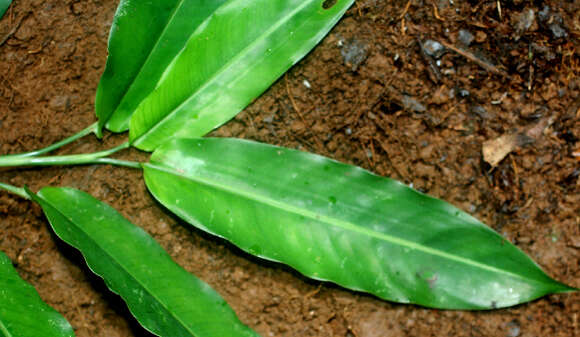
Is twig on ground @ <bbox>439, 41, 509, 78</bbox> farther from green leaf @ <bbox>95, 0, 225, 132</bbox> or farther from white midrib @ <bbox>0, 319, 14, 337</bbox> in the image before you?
white midrib @ <bbox>0, 319, 14, 337</bbox>

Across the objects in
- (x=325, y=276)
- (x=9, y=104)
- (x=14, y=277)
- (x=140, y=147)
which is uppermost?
(x=9, y=104)

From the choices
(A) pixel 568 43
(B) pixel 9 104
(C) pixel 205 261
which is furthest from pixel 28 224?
(A) pixel 568 43

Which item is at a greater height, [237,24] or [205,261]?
[237,24]

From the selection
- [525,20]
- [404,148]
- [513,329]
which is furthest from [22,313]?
[525,20]

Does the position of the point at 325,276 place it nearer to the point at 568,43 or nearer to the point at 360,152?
the point at 360,152

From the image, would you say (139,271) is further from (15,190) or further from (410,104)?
(410,104)

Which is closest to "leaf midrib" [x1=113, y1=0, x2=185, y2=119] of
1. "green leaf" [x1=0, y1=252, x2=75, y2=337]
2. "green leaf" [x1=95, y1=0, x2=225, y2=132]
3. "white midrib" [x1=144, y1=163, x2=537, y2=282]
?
"green leaf" [x1=95, y1=0, x2=225, y2=132]
